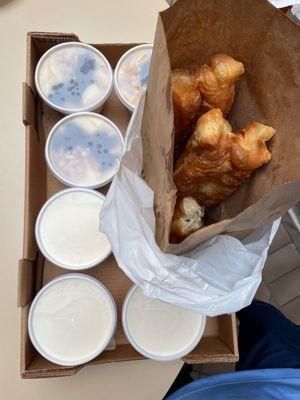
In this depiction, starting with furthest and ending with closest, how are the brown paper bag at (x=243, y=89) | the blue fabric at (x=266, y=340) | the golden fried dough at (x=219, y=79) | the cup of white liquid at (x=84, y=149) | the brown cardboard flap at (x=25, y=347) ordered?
1. the blue fabric at (x=266, y=340)
2. the cup of white liquid at (x=84, y=149)
3. the brown cardboard flap at (x=25, y=347)
4. the golden fried dough at (x=219, y=79)
5. the brown paper bag at (x=243, y=89)

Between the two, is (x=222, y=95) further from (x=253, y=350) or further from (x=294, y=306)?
(x=294, y=306)

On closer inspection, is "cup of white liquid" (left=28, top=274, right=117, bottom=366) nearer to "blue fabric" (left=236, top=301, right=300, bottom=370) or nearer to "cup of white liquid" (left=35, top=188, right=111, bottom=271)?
"cup of white liquid" (left=35, top=188, right=111, bottom=271)

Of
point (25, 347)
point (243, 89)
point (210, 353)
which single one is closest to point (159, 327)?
point (210, 353)

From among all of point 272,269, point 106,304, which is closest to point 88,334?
point 106,304

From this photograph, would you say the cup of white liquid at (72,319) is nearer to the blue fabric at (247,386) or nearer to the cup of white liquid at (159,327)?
the cup of white liquid at (159,327)

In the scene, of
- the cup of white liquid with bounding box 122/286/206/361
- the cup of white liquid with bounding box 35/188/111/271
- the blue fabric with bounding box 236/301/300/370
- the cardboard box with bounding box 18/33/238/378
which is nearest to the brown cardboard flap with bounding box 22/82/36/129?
the cardboard box with bounding box 18/33/238/378

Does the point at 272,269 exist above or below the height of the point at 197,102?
below

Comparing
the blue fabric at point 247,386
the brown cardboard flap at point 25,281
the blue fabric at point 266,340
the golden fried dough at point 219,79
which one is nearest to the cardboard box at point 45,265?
the brown cardboard flap at point 25,281
